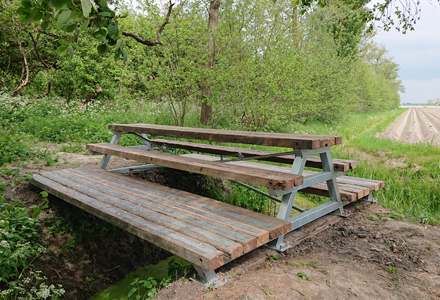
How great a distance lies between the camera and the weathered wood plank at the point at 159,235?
1.83 m

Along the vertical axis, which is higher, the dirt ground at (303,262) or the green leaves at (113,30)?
the green leaves at (113,30)

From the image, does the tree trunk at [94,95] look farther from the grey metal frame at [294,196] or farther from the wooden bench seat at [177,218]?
the grey metal frame at [294,196]

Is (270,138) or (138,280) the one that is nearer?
(270,138)

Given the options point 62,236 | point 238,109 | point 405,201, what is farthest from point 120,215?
point 238,109

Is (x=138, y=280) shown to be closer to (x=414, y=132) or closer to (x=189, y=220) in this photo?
(x=189, y=220)

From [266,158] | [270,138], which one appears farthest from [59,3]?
[266,158]

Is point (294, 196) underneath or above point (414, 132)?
above

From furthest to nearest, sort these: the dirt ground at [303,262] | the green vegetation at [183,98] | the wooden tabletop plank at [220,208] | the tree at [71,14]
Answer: the green vegetation at [183,98], the wooden tabletop plank at [220,208], the dirt ground at [303,262], the tree at [71,14]

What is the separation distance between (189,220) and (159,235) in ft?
1.04

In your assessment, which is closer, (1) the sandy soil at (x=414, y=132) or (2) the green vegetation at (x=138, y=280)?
(2) the green vegetation at (x=138, y=280)

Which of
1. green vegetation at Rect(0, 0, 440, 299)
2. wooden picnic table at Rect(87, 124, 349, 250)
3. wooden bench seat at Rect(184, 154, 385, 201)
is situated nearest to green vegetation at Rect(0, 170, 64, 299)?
green vegetation at Rect(0, 0, 440, 299)

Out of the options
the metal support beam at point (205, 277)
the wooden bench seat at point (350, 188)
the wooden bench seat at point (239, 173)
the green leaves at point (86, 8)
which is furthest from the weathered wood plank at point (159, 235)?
the wooden bench seat at point (350, 188)

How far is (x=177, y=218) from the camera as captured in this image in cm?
243

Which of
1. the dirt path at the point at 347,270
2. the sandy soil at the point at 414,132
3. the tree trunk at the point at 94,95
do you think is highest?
the tree trunk at the point at 94,95
